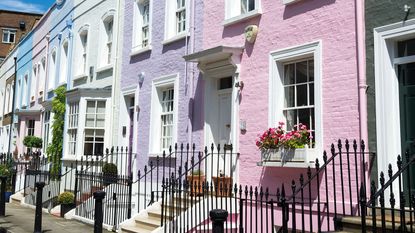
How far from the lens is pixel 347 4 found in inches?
314

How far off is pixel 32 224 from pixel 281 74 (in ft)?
24.1

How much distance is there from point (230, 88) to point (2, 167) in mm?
13277

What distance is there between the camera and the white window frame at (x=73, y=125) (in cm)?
1600

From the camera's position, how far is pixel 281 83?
9.22 m

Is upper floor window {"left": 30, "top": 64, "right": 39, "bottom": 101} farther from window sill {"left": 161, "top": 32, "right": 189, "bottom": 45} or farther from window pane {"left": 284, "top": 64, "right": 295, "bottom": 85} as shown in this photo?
window pane {"left": 284, "top": 64, "right": 295, "bottom": 85}

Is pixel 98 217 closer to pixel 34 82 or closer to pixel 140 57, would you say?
pixel 140 57

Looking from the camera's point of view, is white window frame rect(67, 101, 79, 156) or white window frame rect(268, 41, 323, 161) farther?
white window frame rect(67, 101, 79, 156)

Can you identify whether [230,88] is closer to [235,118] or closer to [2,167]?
[235,118]

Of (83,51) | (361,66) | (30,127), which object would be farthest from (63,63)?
(361,66)

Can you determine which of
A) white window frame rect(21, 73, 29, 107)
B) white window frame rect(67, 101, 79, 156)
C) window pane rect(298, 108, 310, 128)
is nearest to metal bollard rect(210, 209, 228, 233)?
window pane rect(298, 108, 310, 128)

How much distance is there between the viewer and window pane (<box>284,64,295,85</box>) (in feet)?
30.2

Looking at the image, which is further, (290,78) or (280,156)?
(290,78)

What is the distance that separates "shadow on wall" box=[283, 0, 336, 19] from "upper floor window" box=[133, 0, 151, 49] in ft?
19.5

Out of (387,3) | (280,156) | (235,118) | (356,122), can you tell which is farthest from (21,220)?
(387,3)
